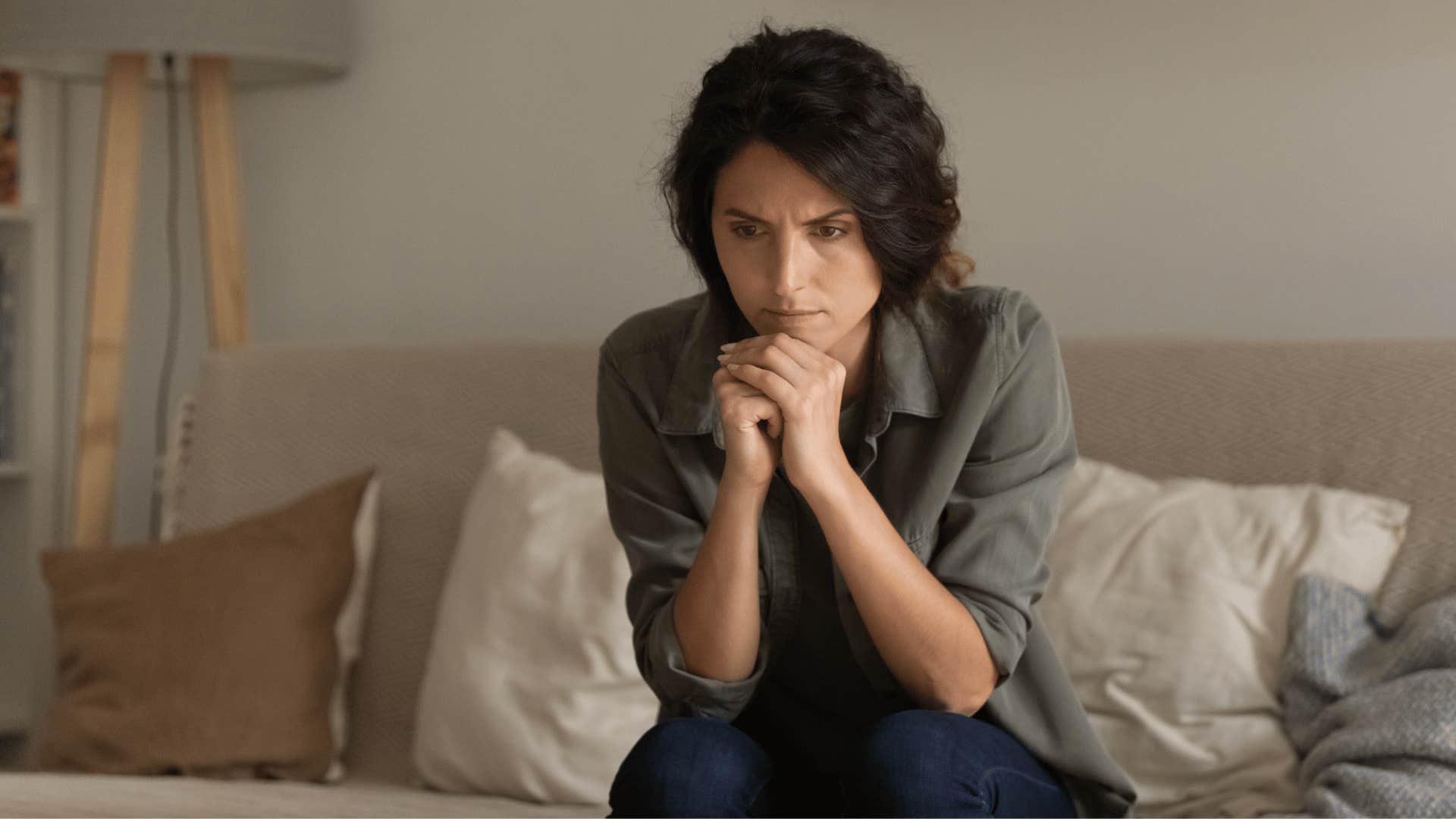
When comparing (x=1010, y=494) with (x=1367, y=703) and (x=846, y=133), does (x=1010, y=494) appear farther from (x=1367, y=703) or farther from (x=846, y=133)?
(x=1367, y=703)

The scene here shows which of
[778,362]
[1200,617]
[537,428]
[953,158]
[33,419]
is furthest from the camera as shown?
[33,419]

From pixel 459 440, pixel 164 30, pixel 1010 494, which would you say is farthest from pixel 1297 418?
pixel 164 30

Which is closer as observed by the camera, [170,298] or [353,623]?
[353,623]

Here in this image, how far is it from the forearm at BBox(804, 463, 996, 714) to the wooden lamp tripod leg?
158 centimetres

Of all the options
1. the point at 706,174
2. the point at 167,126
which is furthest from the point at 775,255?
the point at 167,126

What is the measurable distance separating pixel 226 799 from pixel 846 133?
1.04 metres

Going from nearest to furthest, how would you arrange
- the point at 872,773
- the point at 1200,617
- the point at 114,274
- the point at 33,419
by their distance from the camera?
the point at 872,773, the point at 1200,617, the point at 114,274, the point at 33,419

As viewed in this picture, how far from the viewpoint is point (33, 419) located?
9.14ft

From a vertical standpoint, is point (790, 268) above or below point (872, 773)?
above

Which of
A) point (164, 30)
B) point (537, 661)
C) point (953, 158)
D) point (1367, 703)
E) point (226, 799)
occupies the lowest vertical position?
point (226, 799)

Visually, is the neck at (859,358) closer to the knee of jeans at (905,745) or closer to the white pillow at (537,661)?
the knee of jeans at (905,745)

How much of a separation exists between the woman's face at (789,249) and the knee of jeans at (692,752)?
0.99 feet

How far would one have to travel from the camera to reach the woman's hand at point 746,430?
1113 mm

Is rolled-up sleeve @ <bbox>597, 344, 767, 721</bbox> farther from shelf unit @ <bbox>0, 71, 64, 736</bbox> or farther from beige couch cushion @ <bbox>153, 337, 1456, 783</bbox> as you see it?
shelf unit @ <bbox>0, 71, 64, 736</bbox>
